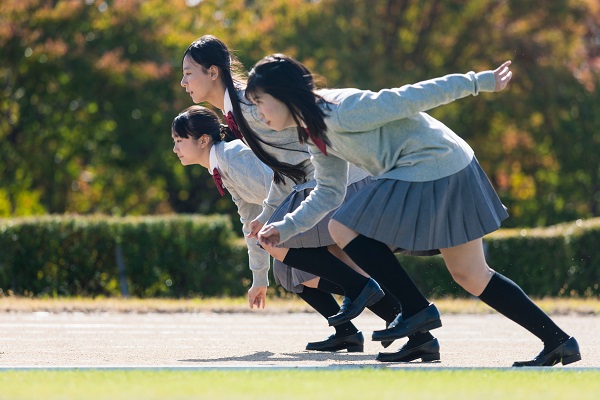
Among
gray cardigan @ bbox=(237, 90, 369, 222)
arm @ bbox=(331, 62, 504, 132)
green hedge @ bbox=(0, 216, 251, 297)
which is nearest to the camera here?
arm @ bbox=(331, 62, 504, 132)

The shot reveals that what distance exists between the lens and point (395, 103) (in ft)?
17.4

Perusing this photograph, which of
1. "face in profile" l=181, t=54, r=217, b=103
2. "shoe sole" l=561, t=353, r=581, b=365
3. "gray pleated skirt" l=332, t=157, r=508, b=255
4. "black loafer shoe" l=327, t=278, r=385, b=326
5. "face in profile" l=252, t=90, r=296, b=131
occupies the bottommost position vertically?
"shoe sole" l=561, t=353, r=581, b=365

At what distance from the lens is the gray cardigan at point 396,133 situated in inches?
209

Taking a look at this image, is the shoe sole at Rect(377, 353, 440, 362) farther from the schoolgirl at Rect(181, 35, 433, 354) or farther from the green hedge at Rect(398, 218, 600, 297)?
the green hedge at Rect(398, 218, 600, 297)

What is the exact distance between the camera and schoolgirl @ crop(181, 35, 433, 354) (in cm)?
617

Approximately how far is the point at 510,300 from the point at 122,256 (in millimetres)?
8123

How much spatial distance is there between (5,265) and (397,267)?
8.05 meters

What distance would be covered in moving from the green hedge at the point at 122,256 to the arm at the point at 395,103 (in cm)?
789

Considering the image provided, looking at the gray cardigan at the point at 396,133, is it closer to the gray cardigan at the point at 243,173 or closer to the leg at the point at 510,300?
the leg at the point at 510,300

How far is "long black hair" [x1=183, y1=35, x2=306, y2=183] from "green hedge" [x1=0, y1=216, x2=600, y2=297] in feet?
21.1

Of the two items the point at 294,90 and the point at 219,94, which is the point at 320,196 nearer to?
the point at 294,90

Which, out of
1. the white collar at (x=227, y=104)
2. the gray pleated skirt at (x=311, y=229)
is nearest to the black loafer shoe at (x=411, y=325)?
the gray pleated skirt at (x=311, y=229)

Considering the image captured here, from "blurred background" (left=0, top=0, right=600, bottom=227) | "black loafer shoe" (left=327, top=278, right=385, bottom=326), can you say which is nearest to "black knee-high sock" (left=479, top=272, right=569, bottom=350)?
"black loafer shoe" (left=327, top=278, right=385, bottom=326)

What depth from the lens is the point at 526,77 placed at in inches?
875
